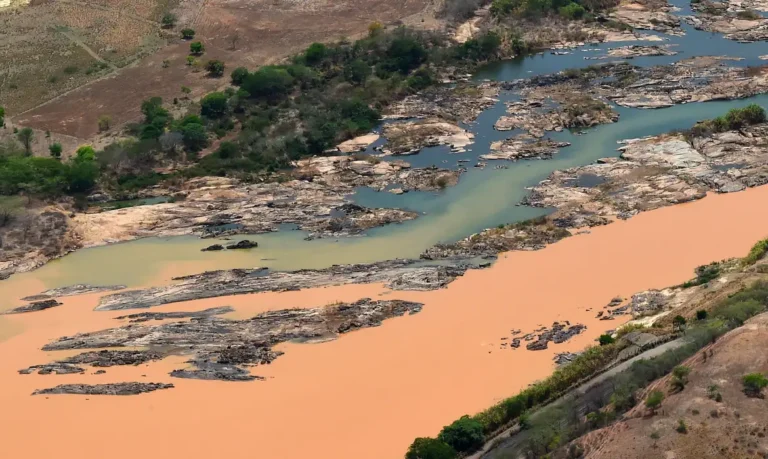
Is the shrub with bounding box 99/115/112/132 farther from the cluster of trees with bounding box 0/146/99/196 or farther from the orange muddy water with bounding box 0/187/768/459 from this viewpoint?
the orange muddy water with bounding box 0/187/768/459

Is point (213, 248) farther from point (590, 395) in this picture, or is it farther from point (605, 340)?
point (590, 395)

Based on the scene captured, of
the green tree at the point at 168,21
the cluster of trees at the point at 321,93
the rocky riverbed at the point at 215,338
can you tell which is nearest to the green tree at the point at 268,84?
the cluster of trees at the point at 321,93

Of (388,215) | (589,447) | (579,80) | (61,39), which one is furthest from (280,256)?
(61,39)

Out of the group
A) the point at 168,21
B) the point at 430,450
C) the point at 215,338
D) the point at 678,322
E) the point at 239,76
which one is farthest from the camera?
the point at 168,21

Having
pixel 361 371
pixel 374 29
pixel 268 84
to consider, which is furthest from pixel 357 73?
pixel 361 371

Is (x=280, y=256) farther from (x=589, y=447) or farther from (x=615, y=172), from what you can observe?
(x=589, y=447)
